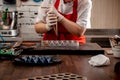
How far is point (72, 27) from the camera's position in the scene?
187 cm

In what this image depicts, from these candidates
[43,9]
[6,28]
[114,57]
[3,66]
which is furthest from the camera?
[6,28]

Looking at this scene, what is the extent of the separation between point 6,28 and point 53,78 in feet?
5.59

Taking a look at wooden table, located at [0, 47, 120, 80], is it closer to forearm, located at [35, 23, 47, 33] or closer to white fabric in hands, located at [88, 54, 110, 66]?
white fabric in hands, located at [88, 54, 110, 66]

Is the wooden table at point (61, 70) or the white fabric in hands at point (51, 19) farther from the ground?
the white fabric in hands at point (51, 19)

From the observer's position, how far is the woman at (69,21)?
1.89 meters

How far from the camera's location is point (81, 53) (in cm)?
154

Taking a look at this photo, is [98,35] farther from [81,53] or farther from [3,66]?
[3,66]

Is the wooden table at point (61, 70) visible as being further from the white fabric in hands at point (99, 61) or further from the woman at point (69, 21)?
the woman at point (69, 21)

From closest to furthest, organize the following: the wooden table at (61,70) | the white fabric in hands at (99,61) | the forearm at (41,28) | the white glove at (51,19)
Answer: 1. the wooden table at (61,70)
2. the white fabric in hands at (99,61)
3. the white glove at (51,19)
4. the forearm at (41,28)

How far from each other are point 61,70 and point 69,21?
0.76 m

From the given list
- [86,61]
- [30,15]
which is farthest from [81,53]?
[30,15]

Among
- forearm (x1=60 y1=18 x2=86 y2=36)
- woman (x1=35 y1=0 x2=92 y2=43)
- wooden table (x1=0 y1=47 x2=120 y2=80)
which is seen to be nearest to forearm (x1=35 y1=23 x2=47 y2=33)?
woman (x1=35 y1=0 x2=92 y2=43)

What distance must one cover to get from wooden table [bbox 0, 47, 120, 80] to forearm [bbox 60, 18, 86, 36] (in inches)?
21.6

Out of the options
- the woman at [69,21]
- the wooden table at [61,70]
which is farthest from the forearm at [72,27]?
the wooden table at [61,70]
